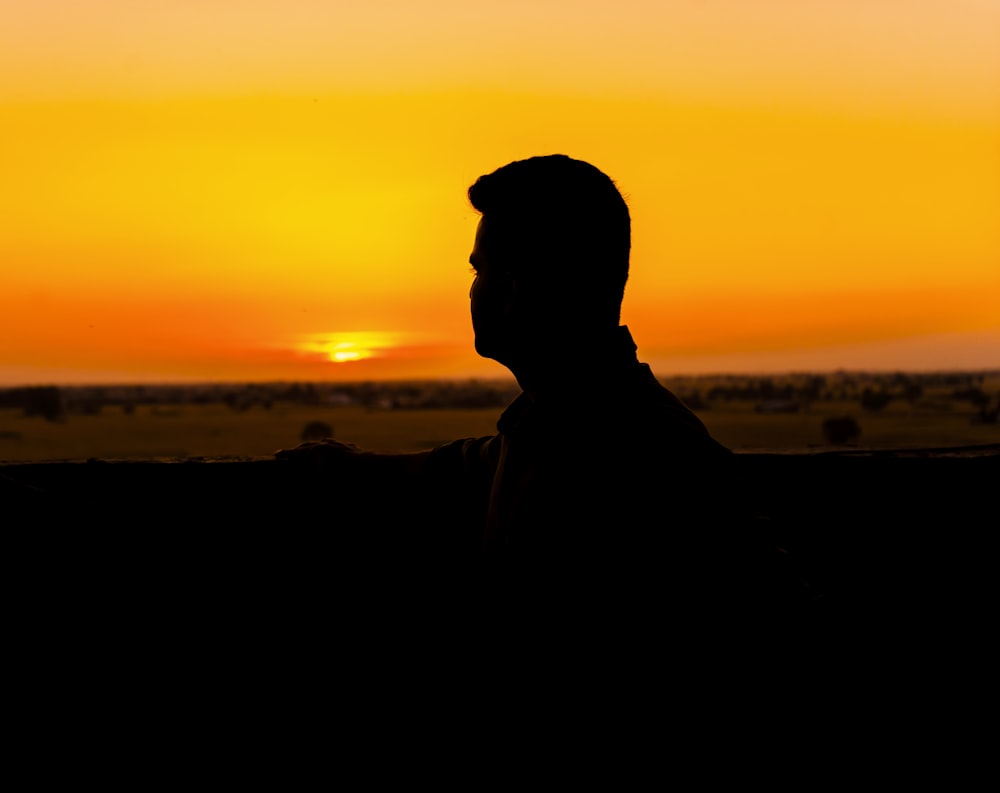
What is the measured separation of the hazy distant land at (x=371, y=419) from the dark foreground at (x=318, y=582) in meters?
25.7

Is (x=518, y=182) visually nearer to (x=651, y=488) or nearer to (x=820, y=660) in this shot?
(x=651, y=488)

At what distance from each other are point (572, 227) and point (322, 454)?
94 centimetres

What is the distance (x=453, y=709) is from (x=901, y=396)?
87714mm

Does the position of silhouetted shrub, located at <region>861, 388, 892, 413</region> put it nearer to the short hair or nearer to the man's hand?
the man's hand

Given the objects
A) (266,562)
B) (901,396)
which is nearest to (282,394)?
(901,396)

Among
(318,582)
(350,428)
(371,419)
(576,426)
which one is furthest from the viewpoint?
(371,419)

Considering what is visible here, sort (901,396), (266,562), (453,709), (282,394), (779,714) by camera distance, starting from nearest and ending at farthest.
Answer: (779,714) → (453,709) → (266,562) → (901,396) → (282,394)

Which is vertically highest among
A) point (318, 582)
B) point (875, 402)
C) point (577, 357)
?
point (577, 357)

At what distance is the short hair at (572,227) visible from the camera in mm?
1981

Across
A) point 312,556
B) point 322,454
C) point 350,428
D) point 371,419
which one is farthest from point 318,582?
point 371,419

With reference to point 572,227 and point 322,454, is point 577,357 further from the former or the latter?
point 322,454

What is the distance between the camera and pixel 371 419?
6862 cm

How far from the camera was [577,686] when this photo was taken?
6.02 ft

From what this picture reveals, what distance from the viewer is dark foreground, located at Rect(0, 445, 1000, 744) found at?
7.54 feet
